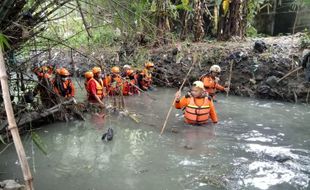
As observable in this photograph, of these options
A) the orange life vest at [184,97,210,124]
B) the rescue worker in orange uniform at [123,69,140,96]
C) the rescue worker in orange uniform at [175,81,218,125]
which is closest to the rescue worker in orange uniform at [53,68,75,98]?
the rescue worker in orange uniform at [123,69,140,96]

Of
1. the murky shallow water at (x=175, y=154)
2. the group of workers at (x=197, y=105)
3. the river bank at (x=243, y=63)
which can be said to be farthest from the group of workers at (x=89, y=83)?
the group of workers at (x=197, y=105)

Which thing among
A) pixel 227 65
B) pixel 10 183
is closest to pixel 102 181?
pixel 10 183

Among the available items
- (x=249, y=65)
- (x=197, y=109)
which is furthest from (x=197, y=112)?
(x=249, y=65)

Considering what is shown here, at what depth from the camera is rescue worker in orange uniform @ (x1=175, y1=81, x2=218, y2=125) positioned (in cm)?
765

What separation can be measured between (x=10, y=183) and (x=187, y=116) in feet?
15.3

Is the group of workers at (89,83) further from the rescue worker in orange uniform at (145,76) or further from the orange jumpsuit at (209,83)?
the orange jumpsuit at (209,83)

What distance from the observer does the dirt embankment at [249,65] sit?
34.4 ft

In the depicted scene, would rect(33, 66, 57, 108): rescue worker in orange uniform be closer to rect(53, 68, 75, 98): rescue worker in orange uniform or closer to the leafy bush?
rect(53, 68, 75, 98): rescue worker in orange uniform

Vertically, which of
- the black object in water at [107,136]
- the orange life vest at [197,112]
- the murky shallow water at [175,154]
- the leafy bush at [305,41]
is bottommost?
the murky shallow water at [175,154]

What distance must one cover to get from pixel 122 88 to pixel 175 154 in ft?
7.39

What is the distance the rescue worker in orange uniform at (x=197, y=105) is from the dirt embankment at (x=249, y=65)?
209 centimetres

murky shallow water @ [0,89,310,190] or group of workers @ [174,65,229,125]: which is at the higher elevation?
group of workers @ [174,65,229,125]

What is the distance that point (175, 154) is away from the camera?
6.38 metres

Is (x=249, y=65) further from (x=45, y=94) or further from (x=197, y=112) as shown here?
(x=45, y=94)
